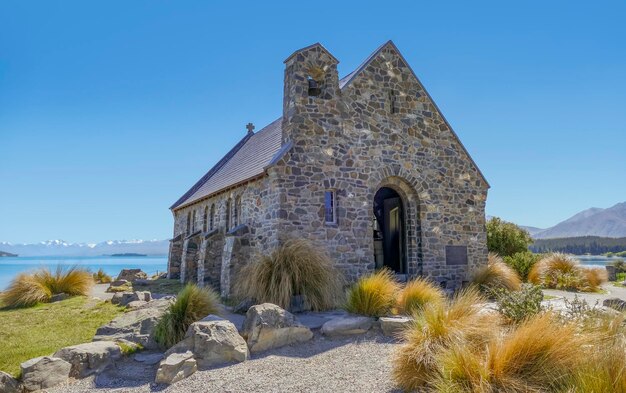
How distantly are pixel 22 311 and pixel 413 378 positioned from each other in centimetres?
1364

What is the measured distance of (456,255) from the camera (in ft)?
55.8

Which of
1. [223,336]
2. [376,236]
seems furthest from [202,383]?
[376,236]

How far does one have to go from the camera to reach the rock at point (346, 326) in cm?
931

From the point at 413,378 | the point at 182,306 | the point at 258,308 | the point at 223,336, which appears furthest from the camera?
the point at 182,306

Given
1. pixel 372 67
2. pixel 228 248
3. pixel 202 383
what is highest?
pixel 372 67

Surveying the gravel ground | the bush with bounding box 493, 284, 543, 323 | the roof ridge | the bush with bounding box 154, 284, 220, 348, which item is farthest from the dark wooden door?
the roof ridge

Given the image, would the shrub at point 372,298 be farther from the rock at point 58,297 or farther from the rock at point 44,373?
the rock at point 58,297

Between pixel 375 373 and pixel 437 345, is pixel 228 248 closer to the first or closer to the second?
pixel 375 373

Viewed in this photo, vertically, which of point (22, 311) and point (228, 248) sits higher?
point (228, 248)

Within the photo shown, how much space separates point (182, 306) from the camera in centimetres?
970

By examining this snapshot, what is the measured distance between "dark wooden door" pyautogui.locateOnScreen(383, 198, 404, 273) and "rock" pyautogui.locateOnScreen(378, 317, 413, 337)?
25.2 ft

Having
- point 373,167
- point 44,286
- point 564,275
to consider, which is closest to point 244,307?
point 373,167

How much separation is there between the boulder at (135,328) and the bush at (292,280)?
7.99ft

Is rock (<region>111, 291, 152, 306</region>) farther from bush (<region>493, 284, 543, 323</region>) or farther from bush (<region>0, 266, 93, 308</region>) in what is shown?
bush (<region>493, 284, 543, 323</region>)
